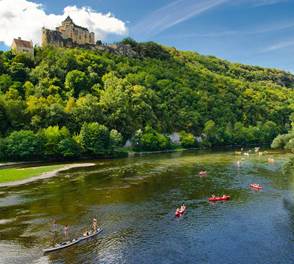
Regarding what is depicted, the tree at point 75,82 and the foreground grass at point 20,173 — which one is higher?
the tree at point 75,82

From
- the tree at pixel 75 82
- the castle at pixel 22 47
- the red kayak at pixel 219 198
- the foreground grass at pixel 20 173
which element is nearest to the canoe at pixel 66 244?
the red kayak at pixel 219 198

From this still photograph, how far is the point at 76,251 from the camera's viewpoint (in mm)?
40469

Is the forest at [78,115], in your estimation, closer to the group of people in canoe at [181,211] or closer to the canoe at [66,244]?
the group of people in canoe at [181,211]

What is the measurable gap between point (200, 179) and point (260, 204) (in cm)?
2326

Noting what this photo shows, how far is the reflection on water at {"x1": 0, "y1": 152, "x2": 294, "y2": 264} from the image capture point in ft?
129

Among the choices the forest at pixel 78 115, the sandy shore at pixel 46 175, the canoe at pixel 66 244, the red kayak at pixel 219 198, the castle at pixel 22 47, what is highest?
the castle at pixel 22 47

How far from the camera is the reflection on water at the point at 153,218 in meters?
39.5

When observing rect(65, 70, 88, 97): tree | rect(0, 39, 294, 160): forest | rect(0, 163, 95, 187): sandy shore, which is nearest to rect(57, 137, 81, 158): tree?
rect(0, 39, 294, 160): forest

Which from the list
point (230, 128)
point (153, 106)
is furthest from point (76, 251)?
point (230, 128)

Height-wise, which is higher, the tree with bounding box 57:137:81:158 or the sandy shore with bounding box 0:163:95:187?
the tree with bounding box 57:137:81:158

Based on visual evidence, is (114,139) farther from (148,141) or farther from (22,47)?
(22,47)

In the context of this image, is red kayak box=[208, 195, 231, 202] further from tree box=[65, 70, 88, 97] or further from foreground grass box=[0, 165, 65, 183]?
tree box=[65, 70, 88, 97]

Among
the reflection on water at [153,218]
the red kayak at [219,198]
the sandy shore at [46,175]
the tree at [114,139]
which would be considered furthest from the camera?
the tree at [114,139]

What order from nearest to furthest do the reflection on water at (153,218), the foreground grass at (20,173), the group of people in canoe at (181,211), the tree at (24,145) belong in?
1. the reflection on water at (153,218)
2. the group of people in canoe at (181,211)
3. the foreground grass at (20,173)
4. the tree at (24,145)
